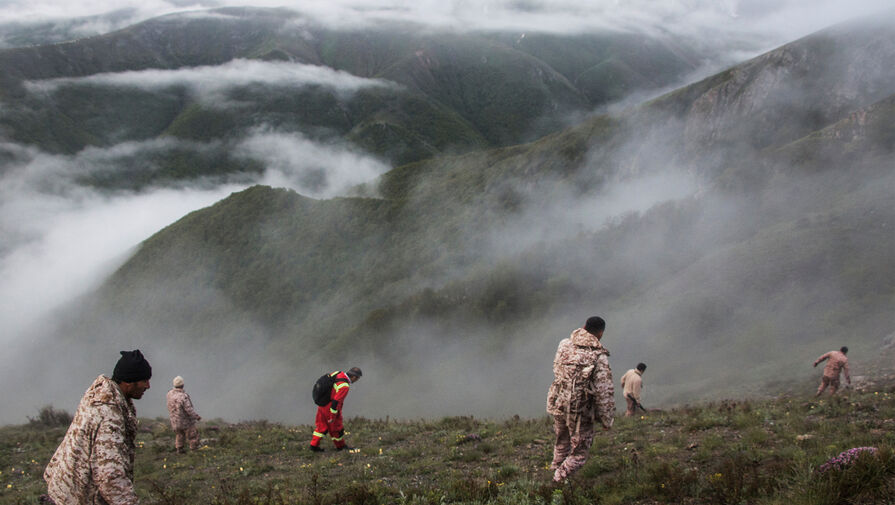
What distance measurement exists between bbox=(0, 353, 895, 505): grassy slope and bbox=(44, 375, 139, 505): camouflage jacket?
1.92 m

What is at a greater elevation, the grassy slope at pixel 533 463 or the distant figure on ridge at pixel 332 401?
the distant figure on ridge at pixel 332 401

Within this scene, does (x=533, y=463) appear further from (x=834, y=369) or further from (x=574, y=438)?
(x=834, y=369)

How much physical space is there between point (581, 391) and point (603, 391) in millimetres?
256

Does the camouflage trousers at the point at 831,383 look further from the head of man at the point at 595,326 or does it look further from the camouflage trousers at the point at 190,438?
the camouflage trousers at the point at 190,438

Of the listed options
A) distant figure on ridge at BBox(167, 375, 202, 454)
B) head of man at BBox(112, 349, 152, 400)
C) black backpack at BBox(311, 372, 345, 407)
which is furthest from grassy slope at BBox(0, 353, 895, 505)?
head of man at BBox(112, 349, 152, 400)

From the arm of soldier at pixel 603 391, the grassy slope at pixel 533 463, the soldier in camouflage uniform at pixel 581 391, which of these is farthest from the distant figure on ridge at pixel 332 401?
the arm of soldier at pixel 603 391

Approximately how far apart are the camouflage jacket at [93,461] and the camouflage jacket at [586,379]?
14.5 ft

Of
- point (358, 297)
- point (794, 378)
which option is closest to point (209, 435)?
point (794, 378)

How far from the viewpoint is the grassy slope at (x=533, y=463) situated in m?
6.12

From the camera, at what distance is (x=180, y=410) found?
13.2m

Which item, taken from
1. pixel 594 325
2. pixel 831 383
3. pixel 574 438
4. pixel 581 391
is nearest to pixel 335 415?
pixel 574 438

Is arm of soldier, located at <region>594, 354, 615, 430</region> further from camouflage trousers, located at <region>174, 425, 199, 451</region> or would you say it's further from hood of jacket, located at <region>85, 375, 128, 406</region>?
camouflage trousers, located at <region>174, 425, 199, 451</region>

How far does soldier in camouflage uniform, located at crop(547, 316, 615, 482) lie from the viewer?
21.9ft

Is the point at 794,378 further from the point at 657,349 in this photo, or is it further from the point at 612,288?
the point at 612,288
